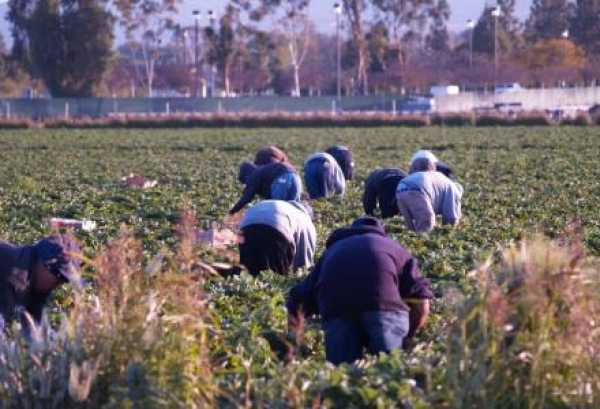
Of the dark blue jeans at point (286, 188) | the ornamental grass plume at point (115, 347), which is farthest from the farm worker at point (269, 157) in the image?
the ornamental grass plume at point (115, 347)

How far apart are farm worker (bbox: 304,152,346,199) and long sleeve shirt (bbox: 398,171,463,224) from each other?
15.4 feet

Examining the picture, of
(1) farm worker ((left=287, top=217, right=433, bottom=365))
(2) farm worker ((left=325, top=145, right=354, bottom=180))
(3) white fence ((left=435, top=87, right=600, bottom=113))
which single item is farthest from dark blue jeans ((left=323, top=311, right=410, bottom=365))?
(3) white fence ((left=435, top=87, right=600, bottom=113))

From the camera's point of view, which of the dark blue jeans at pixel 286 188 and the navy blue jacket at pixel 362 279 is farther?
the dark blue jeans at pixel 286 188

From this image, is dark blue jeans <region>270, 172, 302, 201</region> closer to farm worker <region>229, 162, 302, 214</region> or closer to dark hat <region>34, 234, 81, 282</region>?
farm worker <region>229, 162, 302, 214</region>

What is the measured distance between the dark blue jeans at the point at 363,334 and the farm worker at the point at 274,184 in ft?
21.9

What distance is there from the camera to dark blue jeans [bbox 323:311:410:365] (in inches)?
267

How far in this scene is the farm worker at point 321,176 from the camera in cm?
1912

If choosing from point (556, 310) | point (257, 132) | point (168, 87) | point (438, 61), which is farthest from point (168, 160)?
point (168, 87)

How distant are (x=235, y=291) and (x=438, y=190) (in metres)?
5.76

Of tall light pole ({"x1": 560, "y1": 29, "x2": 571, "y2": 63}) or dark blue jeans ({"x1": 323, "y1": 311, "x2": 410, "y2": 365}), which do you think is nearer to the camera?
dark blue jeans ({"x1": 323, "y1": 311, "x2": 410, "y2": 365})

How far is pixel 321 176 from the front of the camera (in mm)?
19062

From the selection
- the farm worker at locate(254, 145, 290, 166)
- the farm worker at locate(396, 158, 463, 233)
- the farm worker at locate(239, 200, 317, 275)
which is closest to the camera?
the farm worker at locate(239, 200, 317, 275)

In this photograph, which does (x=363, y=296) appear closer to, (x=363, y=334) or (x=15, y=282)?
(x=363, y=334)

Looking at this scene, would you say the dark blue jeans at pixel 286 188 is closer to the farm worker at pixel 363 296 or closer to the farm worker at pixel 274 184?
the farm worker at pixel 274 184
